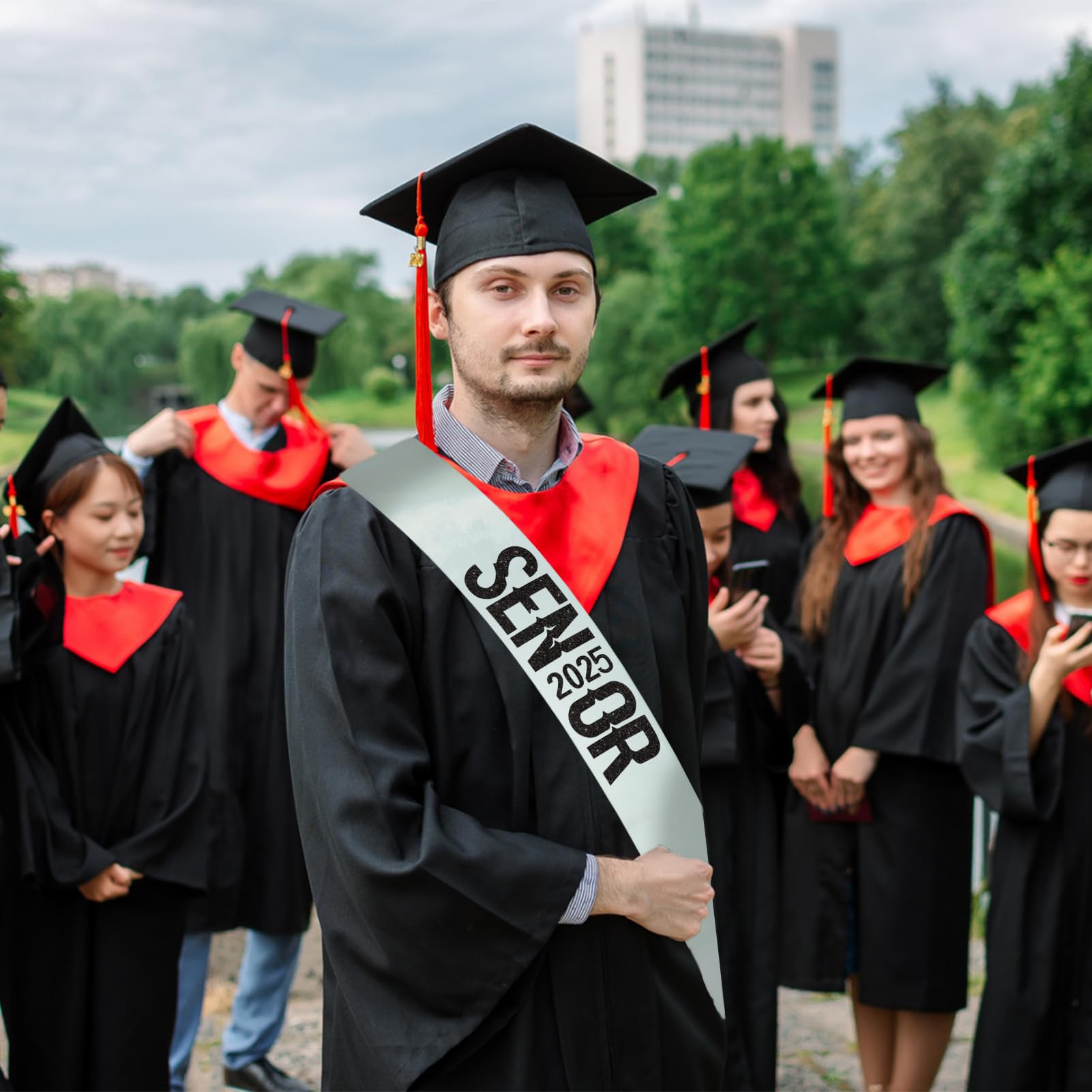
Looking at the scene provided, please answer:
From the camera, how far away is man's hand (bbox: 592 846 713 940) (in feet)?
5.86

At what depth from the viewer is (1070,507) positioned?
3.25 meters

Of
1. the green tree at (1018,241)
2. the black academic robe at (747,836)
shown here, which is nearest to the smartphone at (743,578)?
the black academic robe at (747,836)

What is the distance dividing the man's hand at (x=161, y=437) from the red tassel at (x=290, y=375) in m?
0.39

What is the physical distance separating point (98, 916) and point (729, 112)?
115249mm

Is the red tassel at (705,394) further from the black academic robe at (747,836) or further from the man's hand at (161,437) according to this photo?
the man's hand at (161,437)

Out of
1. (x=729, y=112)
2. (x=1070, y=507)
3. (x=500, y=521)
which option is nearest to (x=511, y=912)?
(x=500, y=521)

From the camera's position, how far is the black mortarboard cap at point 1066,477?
3248 mm

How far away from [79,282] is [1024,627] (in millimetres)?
7636

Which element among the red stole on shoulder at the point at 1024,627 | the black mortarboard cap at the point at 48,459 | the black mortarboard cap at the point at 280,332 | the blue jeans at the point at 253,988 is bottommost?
the blue jeans at the point at 253,988

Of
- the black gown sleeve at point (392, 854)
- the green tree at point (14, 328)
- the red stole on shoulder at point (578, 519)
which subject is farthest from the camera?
the green tree at point (14, 328)

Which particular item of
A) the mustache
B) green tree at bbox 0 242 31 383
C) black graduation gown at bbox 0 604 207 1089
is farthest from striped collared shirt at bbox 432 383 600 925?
green tree at bbox 0 242 31 383

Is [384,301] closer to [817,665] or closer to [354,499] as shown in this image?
[817,665]

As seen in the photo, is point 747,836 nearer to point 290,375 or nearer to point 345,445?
point 345,445

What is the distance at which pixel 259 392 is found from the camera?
4426mm
